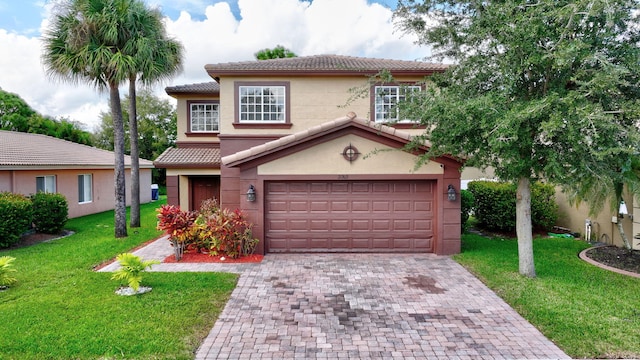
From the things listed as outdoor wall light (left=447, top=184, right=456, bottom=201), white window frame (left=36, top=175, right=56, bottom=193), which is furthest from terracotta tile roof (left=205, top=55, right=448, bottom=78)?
white window frame (left=36, top=175, right=56, bottom=193)

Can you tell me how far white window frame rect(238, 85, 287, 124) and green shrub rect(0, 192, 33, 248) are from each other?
7635 mm

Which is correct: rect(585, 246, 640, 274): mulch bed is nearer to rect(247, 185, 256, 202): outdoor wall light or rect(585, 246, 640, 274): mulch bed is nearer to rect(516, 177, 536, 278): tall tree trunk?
rect(516, 177, 536, 278): tall tree trunk

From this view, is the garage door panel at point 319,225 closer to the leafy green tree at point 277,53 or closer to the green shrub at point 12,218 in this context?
the green shrub at point 12,218

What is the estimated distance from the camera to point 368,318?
6.01m

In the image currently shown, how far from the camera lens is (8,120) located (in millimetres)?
32625

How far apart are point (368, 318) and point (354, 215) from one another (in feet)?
15.0

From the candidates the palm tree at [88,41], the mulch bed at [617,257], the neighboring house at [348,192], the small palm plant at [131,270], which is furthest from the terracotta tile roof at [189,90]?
the mulch bed at [617,257]

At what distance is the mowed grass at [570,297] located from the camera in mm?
5148

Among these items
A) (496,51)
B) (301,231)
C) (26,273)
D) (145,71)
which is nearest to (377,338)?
(301,231)

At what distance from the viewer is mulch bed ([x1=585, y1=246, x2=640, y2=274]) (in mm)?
8711

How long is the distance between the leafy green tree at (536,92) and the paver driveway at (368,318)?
2.52 metres

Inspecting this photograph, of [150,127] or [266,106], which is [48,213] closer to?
[266,106]

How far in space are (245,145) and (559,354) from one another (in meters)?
10.2

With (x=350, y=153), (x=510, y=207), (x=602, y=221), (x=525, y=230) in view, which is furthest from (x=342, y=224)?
(x=602, y=221)
